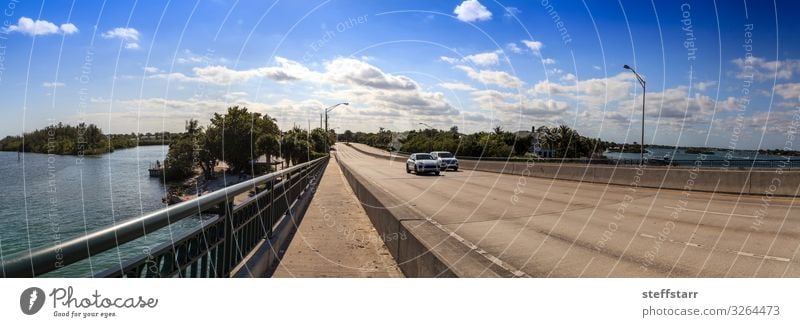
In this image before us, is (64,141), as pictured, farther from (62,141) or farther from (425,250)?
(425,250)

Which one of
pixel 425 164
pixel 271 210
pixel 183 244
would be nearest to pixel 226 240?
pixel 183 244

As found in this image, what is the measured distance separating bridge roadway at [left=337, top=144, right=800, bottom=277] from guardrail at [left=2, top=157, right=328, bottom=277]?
379 centimetres

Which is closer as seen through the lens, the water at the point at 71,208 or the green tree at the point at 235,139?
the water at the point at 71,208

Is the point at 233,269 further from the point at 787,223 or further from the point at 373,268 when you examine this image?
the point at 787,223

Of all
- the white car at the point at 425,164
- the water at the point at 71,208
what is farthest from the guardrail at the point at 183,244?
the white car at the point at 425,164

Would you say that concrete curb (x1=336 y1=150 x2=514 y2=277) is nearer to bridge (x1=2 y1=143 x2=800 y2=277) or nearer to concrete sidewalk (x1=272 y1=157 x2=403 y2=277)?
bridge (x1=2 y1=143 x2=800 y2=277)

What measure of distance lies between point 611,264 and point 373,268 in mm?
3433

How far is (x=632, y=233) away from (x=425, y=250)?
593 cm

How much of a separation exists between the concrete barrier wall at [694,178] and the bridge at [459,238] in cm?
10

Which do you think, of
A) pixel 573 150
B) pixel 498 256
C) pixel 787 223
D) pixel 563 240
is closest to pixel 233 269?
pixel 498 256

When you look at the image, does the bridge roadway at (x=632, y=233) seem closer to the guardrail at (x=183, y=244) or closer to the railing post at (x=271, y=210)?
the railing post at (x=271, y=210)

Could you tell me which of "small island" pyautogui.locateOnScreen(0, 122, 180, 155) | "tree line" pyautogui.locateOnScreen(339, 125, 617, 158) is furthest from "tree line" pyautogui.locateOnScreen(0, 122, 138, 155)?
"tree line" pyautogui.locateOnScreen(339, 125, 617, 158)

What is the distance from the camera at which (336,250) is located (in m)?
8.05

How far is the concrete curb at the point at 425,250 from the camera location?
4684 mm
